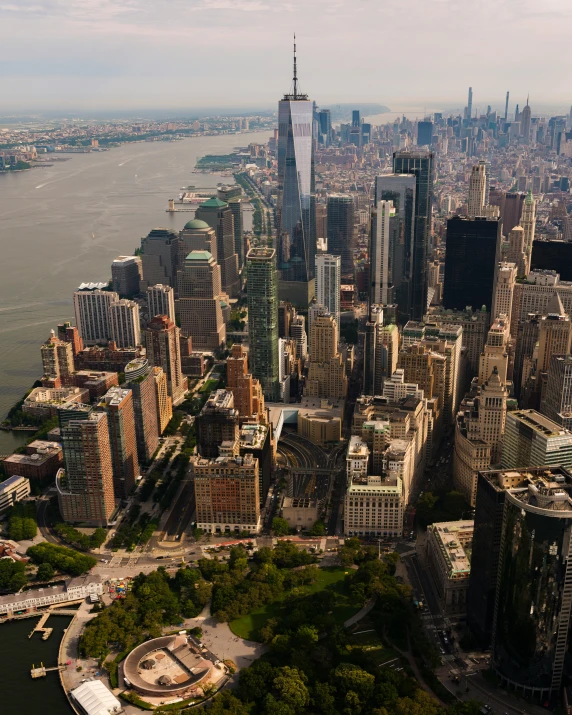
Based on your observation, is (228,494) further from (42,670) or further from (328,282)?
(328,282)

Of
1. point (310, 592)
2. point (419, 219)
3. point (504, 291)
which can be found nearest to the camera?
point (310, 592)

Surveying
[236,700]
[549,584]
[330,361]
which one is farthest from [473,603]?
[330,361]

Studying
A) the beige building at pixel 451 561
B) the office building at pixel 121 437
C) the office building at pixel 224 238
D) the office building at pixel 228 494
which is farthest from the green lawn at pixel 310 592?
the office building at pixel 224 238

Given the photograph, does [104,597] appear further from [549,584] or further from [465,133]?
[465,133]

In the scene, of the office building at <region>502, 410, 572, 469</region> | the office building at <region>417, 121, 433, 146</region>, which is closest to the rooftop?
the office building at <region>502, 410, 572, 469</region>

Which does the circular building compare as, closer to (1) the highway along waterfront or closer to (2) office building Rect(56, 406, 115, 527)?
(1) the highway along waterfront

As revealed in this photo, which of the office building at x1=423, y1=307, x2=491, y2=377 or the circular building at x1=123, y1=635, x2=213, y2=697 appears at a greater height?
the office building at x1=423, y1=307, x2=491, y2=377

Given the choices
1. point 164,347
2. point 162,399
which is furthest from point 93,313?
point 162,399
